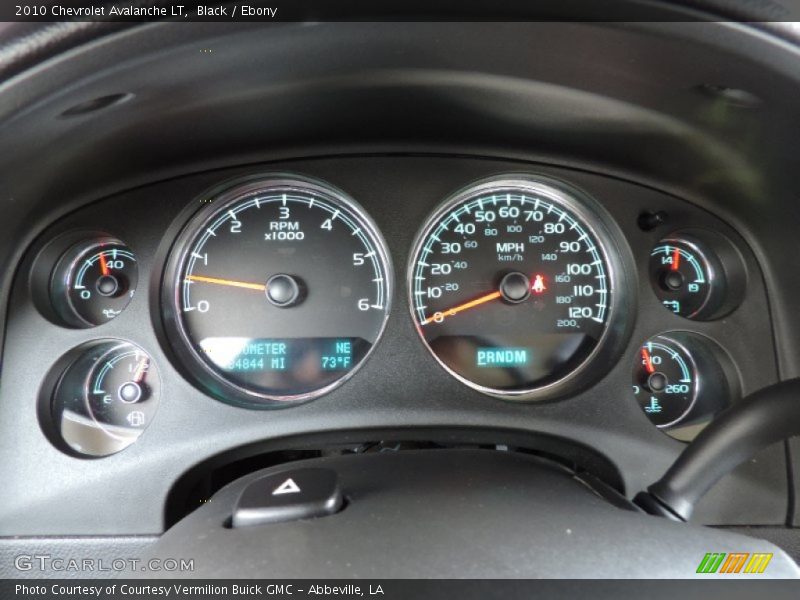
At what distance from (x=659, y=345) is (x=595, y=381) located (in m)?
0.34

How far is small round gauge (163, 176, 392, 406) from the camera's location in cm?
241

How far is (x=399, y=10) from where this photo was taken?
1423mm

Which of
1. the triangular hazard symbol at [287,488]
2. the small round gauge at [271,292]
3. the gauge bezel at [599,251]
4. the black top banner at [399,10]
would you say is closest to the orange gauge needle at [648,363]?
the gauge bezel at [599,251]

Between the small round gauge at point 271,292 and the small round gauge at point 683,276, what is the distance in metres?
1.00

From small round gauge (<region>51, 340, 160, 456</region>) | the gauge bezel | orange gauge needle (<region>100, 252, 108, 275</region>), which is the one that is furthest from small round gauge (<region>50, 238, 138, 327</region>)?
the gauge bezel

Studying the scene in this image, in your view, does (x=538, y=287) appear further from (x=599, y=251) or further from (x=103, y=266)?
(x=103, y=266)

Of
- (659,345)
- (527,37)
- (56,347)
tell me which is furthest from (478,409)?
(56,347)

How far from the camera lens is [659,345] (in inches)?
96.9

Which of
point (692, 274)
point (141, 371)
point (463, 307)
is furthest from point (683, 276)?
point (141, 371)

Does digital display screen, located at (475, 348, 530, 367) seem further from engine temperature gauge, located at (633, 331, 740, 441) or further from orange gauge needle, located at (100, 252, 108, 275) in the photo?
orange gauge needle, located at (100, 252, 108, 275)

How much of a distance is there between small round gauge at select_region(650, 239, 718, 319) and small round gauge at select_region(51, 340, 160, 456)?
1.84 meters

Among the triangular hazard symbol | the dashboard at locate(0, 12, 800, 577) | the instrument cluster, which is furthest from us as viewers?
the instrument cluster

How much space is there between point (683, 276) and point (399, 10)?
1.61m

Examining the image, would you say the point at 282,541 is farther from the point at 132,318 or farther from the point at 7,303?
the point at 7,303
